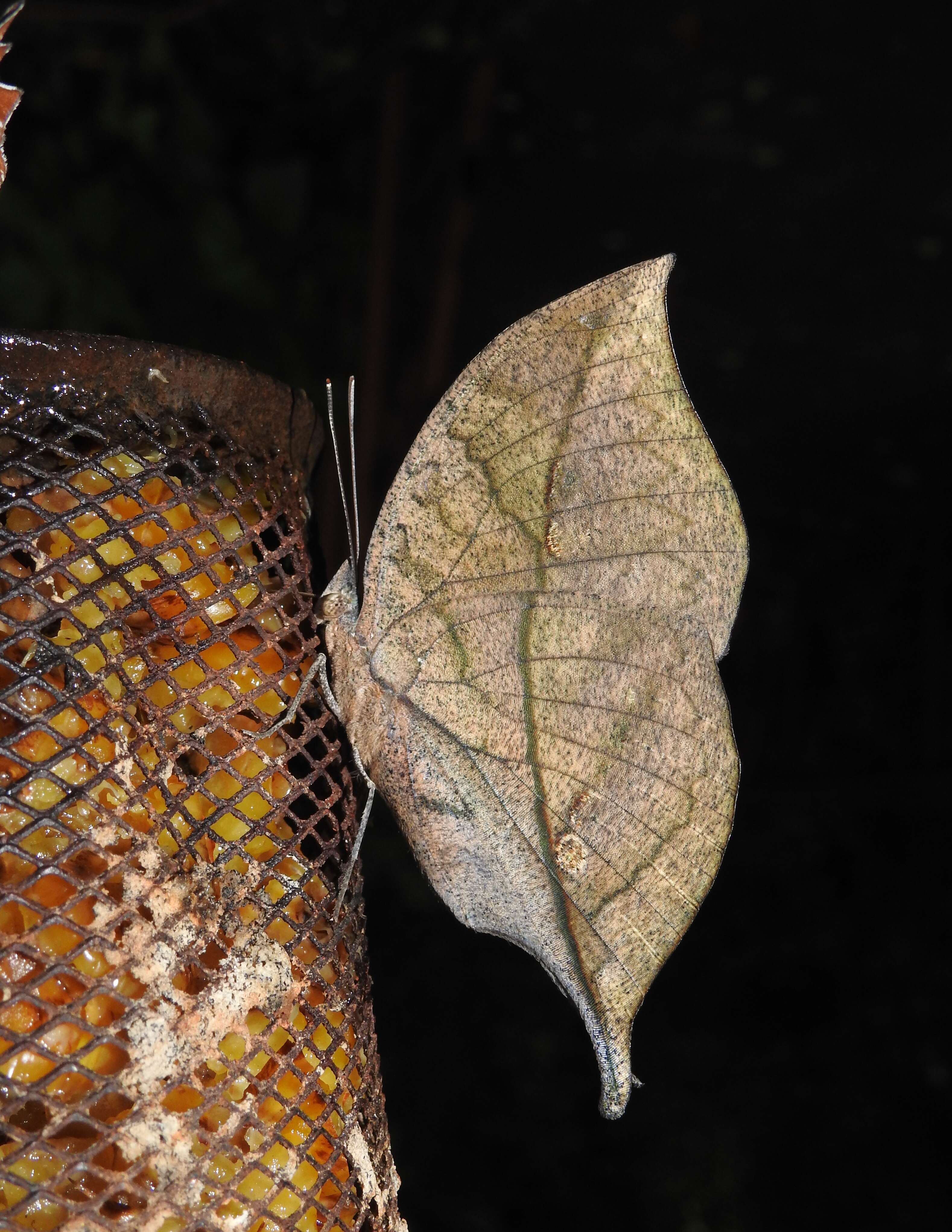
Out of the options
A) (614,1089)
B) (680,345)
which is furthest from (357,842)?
(680,345)

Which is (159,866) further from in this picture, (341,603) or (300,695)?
(341,603)

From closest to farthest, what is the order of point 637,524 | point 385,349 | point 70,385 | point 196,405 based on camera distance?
point 70,385 → point 196,405 → point 637,524 → point 385,349

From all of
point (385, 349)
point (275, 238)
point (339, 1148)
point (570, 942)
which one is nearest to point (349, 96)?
point (275, 238)

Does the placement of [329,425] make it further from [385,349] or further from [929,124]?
[929,124]

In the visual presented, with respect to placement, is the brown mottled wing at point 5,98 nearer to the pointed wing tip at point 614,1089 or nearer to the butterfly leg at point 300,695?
the butterfly leg at point 300,695

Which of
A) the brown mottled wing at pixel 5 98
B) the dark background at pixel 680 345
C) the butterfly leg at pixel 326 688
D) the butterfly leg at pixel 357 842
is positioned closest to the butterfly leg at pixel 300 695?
the butterfly leg at pixel 326 688
